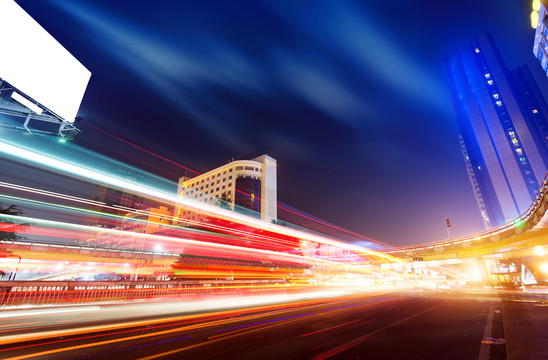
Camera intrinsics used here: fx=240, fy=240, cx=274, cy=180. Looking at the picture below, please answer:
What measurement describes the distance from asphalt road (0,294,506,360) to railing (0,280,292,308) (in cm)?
353

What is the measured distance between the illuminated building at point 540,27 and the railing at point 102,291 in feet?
173

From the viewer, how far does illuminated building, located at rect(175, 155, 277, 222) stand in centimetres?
8131

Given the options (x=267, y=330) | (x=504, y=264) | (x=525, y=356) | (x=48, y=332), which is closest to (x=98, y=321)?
(x=48, y=332)

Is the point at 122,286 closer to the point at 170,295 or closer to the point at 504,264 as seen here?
the point at 170,295

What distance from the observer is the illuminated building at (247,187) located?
8131 cm

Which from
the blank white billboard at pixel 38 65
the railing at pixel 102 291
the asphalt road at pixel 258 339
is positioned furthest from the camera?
the blank white billboard at pixel 38 65

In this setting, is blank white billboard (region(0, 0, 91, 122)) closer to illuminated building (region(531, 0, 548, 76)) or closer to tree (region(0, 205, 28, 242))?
tree (region(0, 205, 28, 242))

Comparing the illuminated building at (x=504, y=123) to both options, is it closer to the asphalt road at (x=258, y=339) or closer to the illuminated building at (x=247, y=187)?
the illuminated building at (x=247, y=187)

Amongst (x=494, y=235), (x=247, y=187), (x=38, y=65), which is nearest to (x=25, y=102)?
(x=38, y=65)

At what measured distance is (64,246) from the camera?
28.1 metres

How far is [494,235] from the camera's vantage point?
2931 centimetres

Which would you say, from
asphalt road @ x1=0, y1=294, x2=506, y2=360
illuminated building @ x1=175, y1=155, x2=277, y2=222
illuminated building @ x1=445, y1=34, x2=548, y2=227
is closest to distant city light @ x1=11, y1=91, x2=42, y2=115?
asphalt road @ x1=0, y1=294, x2=506, y2=360

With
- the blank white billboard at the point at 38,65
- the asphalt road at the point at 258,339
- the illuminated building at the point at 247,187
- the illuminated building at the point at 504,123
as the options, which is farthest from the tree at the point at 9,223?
the illuminated building at the point at 504,123

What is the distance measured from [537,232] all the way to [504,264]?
28244mm
